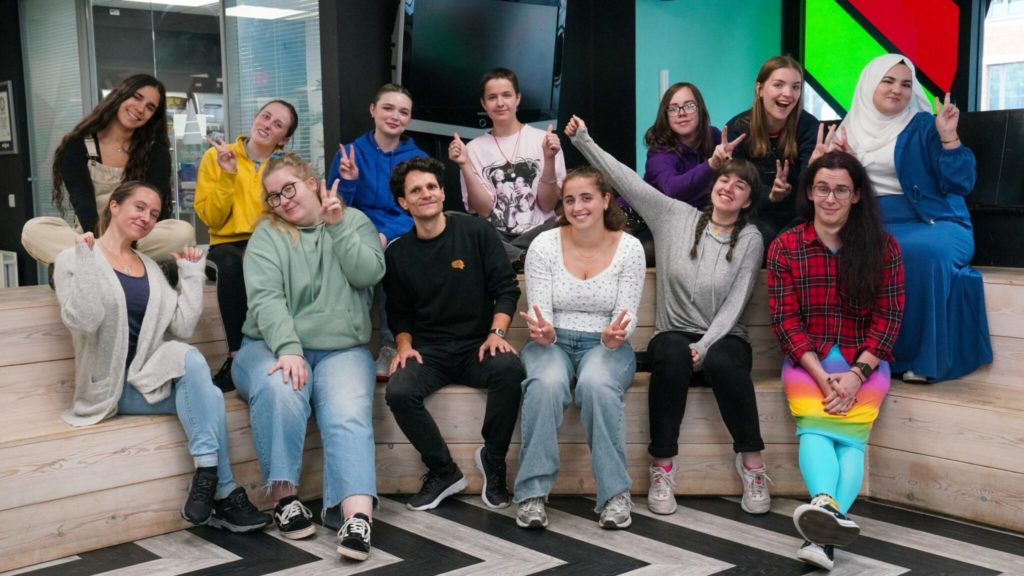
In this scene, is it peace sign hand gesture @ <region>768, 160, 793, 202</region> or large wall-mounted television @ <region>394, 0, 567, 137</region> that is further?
large wall-mounted television @ <region>394, 0, 567, 137</region>

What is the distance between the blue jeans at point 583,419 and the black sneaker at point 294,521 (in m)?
0.60

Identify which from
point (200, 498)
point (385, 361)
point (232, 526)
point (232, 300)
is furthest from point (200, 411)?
point (385, 361)

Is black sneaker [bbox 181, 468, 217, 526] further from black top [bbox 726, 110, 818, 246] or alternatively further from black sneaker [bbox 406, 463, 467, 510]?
black top [bbox 726, 110, 818, 246]

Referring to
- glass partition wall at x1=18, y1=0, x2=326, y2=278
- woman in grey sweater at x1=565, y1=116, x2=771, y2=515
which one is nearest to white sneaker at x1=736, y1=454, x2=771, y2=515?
woman in grey sweater at x1=565, y1=116, x2=771, y2=515

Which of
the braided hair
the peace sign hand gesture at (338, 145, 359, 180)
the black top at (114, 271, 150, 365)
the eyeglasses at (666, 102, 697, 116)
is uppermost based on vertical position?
the eyeglasses at (666, 102, 697, 116)

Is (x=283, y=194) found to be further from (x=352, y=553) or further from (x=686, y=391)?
(x=686, y=391)

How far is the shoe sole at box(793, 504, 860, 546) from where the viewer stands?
2.41 m

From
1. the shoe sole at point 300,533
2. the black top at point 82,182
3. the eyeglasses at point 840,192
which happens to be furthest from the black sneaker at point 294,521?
the eyeglasses at point 840,192

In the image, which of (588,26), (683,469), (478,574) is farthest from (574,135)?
(588,26)

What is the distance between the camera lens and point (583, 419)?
287cm

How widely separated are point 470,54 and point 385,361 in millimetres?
1793

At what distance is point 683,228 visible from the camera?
3164 millimetres

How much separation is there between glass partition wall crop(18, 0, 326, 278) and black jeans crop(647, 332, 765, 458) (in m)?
2.30

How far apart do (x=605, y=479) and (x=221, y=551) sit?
1085 millimetres
